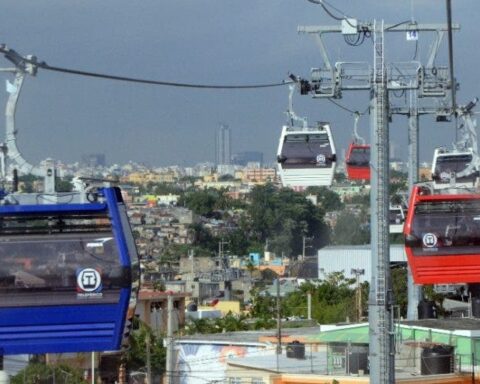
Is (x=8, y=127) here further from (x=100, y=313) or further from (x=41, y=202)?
(x=100, y=313)

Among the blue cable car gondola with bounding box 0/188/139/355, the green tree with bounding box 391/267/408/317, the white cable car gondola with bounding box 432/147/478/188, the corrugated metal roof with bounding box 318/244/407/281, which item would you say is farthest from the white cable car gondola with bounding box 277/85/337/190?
the corrugated metal roof with bounding box 318/244/407/281

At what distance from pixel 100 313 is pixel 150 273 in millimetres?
62012

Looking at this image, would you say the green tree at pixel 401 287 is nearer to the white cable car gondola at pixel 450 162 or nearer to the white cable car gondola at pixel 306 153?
the white cable car gondola at pixel 450 162

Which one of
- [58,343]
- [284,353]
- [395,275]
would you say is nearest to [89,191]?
[58,343]

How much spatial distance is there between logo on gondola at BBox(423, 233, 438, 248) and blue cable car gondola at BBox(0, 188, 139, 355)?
6.01 metres

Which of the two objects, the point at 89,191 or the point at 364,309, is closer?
the point at 89,191

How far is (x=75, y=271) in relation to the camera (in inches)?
501

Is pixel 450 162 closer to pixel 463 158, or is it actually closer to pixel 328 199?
pixel 463 158

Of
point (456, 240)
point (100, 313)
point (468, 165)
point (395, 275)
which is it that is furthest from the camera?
point (395, 275)

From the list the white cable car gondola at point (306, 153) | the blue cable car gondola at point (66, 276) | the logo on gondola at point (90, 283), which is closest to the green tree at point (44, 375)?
the white cable car gondola at point (306, 153)

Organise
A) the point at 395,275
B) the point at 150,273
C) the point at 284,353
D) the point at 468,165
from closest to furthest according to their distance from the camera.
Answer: the point at 468,165
the point at 284,353
the point at 395,275
the point at 150,273

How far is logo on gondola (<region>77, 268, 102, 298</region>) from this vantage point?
1265cm

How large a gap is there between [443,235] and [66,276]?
658cm

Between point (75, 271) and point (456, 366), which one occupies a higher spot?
point (75, 271)
